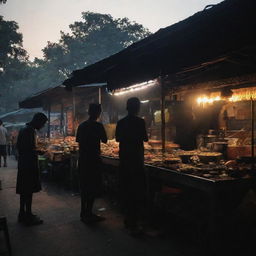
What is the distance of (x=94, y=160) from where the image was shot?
635 centimetres

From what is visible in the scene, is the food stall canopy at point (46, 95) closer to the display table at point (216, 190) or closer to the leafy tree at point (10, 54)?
the display table at point (216, 190)

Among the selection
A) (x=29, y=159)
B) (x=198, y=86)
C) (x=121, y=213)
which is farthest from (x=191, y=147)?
(x=29, y=159)

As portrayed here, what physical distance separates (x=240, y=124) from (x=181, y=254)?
34.3ft

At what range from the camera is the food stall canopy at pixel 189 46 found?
3.72 m

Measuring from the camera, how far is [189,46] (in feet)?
15.7

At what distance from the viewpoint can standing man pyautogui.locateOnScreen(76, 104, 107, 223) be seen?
6281 mm

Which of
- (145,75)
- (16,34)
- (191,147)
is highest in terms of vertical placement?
(16,34)

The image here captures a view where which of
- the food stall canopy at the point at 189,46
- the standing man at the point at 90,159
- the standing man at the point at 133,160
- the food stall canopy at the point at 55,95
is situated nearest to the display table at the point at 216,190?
the standing man at the point at 133,160

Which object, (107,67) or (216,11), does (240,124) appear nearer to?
(107,67)

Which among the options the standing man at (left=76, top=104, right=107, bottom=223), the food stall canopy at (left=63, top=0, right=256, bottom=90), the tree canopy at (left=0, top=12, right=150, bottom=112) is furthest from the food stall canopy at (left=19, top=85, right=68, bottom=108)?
the tree canopy at (left=0, top=12, right=150, bottom=112)

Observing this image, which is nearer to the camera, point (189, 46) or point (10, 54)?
point (189, 46)

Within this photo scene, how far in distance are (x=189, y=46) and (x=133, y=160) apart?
213 cm

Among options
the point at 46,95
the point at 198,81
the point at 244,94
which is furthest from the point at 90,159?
the point at 46,95

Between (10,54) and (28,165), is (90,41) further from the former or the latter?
(28,165)
